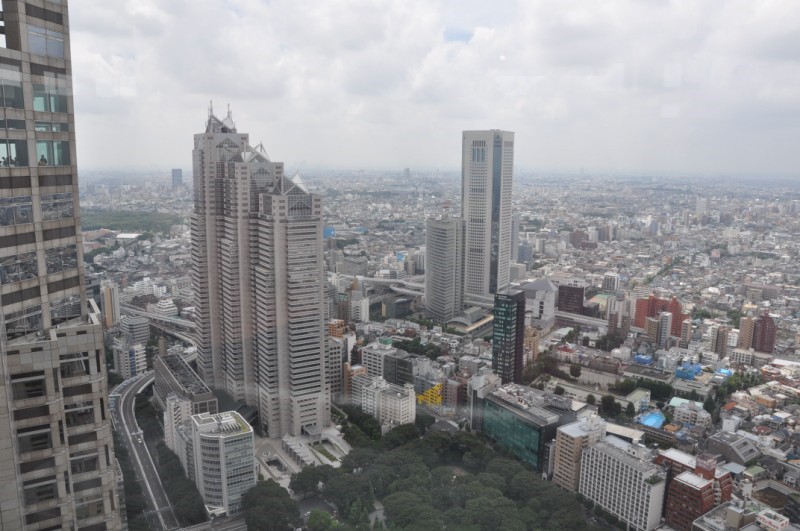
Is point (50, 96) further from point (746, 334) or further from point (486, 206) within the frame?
point (486, 206)

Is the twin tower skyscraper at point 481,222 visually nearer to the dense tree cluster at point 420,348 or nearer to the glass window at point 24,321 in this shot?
the dense tree cluster at point 420,348

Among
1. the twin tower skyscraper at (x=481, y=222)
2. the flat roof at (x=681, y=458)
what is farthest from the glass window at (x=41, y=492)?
the twin tower skyscraper at (x=481, y=222)

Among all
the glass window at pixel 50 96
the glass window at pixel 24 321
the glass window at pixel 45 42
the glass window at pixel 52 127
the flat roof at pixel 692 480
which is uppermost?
the glass window at pixel 45 42

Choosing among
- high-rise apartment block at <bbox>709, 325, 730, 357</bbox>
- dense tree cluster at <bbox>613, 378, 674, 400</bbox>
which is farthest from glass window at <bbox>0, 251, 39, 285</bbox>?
high-rise apartment block at <bbox>709, 325, 730, 357</bbox>

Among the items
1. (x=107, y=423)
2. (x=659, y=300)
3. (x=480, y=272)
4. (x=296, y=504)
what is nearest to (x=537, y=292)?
(x=480, y=272)

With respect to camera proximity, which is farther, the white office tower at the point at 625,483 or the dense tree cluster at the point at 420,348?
the dense tree cluster at the point at 420,348

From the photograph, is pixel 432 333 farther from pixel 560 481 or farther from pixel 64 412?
pixel 64 412
